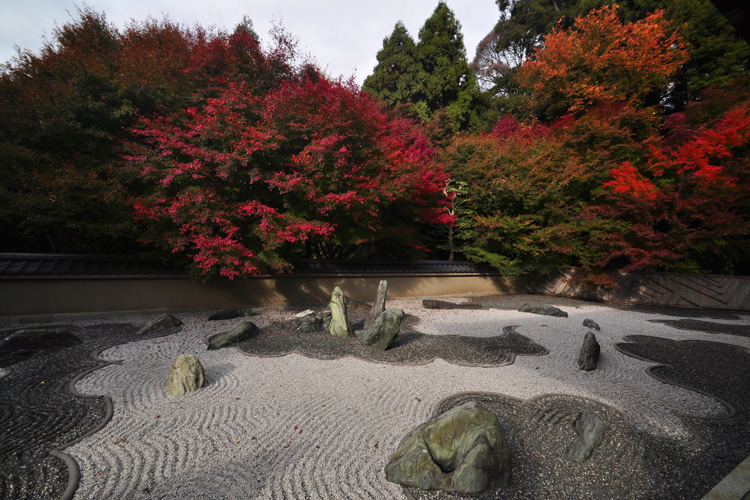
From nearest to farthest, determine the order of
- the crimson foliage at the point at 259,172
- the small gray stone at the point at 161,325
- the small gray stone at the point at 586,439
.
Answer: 1. the small gray stone at the point at 586,439
2. the small gray stone at the point at 161,325
3. the crimson foliage at the point at 259,172

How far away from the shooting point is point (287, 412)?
3246mm

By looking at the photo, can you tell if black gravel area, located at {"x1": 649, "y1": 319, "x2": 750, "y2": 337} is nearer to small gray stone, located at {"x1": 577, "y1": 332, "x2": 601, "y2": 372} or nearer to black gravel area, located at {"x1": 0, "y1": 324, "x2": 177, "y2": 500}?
small gray stone, located at {"x1": 577, "y1": 332, "x2": 601, "y2": 372}

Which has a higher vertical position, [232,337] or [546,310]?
[232,337]

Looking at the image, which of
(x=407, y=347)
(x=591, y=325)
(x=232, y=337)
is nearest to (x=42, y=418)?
(x=232, y=337)

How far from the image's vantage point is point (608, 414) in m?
3.25

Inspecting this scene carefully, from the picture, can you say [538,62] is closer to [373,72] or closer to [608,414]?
[373,72]

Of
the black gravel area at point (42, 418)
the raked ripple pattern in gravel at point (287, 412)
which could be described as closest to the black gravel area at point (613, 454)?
the raked ripple pattern in gravel at point (287, 412)

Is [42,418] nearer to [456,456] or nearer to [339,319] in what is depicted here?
[456,456]

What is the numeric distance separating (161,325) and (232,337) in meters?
1.94

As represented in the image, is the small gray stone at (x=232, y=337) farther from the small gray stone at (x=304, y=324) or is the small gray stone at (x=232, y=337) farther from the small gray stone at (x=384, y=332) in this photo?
the small gray stone at (x=384, y=332)

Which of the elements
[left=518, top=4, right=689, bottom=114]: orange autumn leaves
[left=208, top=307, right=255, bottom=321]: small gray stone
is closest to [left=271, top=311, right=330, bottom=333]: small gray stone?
[left=208, top=307, right=255, bottom=321]: small gray stone

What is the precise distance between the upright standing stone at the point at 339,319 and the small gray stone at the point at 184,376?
2670 mm

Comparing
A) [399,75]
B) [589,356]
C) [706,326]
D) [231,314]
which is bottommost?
[706,326]

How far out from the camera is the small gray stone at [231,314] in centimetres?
715
